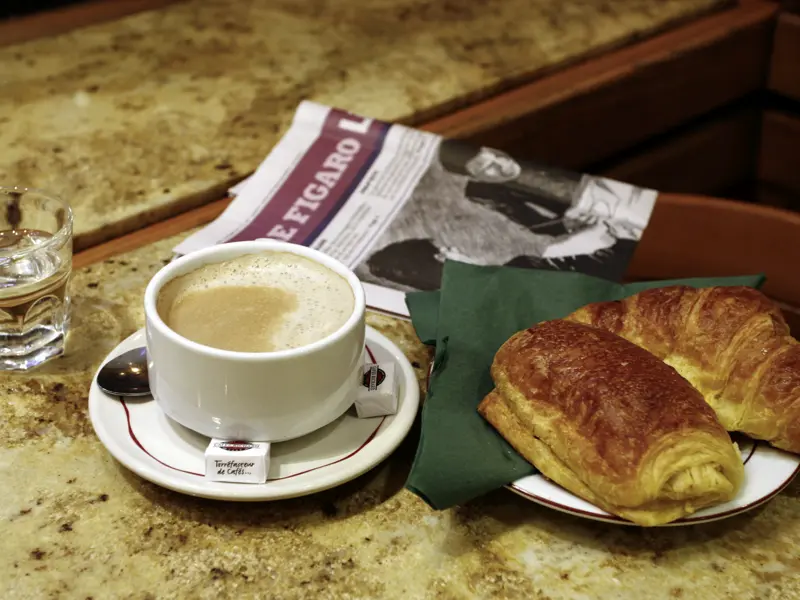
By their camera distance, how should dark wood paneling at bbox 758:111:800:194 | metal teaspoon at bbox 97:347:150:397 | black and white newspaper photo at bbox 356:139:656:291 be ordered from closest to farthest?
metal teaspoon at bbox 97:347:150:397 < black and white newspaper photo at bbox 356:139:656:291 < dark wood paneling at bbox 758:111:800:194

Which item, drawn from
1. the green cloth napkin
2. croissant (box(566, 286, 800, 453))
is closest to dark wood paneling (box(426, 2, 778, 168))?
the green cloth napkin

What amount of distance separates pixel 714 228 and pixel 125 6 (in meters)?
1.06

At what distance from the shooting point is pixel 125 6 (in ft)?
4.94

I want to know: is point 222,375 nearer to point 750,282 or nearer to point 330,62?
point 750,282

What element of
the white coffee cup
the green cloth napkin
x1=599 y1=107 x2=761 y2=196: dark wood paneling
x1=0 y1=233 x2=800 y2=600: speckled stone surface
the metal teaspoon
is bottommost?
x1=599 y1=107 x2=761 y2=196: dark wood paneling

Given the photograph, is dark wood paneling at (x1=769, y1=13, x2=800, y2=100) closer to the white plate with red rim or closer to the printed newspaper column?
the printed newspaper column

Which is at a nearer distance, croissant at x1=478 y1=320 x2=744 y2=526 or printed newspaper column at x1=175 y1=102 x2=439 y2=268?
croissant at x1=478 y1=320 x2=744 y2=526

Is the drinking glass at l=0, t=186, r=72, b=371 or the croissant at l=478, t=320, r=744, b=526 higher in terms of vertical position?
the croissant at l=478, t=320, r=744, b=526

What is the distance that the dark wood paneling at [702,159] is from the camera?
1545mm

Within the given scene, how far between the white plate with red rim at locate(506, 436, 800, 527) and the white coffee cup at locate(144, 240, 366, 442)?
0.15 metres

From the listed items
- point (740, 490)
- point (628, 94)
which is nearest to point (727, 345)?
point (740, 490)

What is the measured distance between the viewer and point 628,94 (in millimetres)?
1386

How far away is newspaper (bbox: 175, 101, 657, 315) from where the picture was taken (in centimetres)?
98

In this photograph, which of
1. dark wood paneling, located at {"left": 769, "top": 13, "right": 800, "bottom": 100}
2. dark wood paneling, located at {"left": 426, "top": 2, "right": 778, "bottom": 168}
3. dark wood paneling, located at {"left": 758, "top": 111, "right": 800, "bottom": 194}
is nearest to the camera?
dark wood paneling, located at {"left": 426, "top": 2, "right": 778, "bottom": 168}
